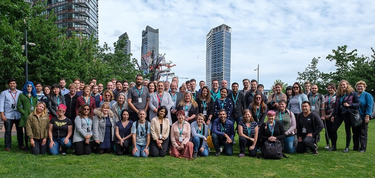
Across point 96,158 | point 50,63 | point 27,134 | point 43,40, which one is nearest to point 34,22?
point 43,40

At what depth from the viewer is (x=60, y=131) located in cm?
675

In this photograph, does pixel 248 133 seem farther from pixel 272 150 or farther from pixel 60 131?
pixel 60 131

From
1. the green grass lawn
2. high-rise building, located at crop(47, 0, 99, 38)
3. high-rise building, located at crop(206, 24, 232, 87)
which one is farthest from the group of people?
high-rise building, located at crop(206, 24, 232, 87)

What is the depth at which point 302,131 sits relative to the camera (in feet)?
23.7

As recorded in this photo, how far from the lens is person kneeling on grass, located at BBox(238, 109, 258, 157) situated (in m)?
6.74

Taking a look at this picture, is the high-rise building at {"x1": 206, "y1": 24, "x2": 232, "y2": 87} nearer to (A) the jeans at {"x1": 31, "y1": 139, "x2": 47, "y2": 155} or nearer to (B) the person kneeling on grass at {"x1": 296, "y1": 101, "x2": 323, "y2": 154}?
(B) the person kneeling on grass at {"x1": 296, "y1": 101, "x2": 323, "y2": 154}

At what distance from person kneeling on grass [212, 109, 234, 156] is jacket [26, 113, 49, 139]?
4309 millimetres

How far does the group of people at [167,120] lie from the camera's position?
22.0 feet

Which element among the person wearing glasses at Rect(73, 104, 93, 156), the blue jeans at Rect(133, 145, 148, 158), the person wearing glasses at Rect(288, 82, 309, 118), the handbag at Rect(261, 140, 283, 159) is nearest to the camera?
the handbag at Rect(261, 140, 283, 159)

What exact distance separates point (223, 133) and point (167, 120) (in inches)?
58.5

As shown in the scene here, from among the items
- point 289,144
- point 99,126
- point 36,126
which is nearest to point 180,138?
point 99,126

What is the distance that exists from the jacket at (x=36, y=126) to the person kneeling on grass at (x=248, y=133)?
16.3ft

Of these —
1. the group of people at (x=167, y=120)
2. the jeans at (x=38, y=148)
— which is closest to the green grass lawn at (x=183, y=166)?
the jeans at (x=38, y=148)

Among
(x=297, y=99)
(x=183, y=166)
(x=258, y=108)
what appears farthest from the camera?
(x=297, y=99)
